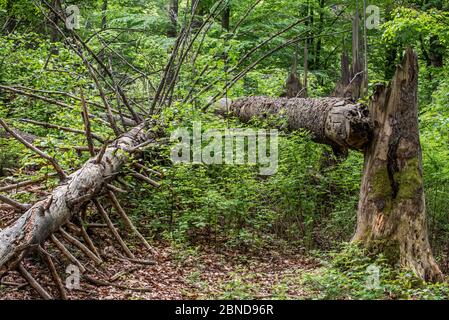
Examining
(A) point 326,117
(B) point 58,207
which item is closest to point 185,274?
(B) point 58,207

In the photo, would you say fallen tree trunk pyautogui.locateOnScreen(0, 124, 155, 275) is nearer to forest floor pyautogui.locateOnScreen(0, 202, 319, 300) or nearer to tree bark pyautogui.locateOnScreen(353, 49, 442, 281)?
forest floor pyautogui.locateOnScreen(0, 202, 319, 300)

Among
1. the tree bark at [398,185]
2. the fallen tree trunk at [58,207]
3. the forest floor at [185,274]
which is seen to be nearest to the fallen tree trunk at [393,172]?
the tree bark at [398,185]

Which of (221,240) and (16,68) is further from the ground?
(16,68)

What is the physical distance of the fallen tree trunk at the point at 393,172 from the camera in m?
6.25

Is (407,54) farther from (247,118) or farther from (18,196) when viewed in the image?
(18,196)

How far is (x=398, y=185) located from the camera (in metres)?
6.42

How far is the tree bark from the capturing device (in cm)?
624

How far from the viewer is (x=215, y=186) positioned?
861cm

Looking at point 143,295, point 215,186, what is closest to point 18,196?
point 143,295

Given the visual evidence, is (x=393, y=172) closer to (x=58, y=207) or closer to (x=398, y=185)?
(x=398, y=185)

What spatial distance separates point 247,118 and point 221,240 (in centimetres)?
332

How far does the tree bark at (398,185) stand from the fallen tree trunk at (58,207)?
340 cm

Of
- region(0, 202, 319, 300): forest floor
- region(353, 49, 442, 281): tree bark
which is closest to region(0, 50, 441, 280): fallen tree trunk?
region(353, 49, 442, 281): tree bark

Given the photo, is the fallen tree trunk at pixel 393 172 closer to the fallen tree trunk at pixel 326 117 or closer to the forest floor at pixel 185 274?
the fallen tree trunk at pixel 326 117
